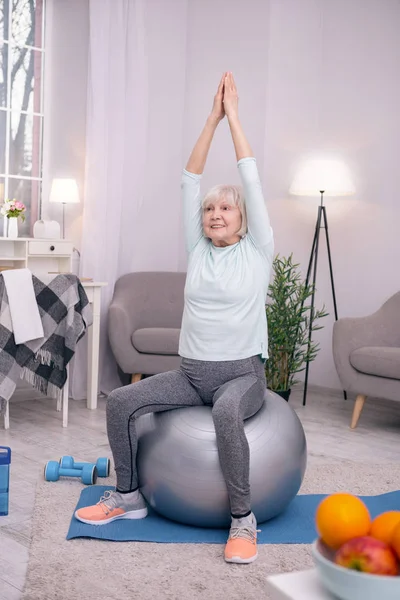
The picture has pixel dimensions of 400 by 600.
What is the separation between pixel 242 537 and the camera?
2137mm

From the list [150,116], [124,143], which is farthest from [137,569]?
[150,116]

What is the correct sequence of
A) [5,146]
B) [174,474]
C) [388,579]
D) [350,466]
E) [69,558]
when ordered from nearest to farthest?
1. [388,579]
2. [69,558]
3. [174,474]
4. [350,466]
5. [5,146]

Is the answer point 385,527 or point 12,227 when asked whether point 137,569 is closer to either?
point 385,527

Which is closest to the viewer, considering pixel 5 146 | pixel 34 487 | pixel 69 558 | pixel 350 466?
pixel 69 558

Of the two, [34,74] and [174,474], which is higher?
[34,74]

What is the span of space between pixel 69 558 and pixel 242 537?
0.48 metres

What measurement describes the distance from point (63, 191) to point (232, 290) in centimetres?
222

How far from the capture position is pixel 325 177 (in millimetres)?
4348

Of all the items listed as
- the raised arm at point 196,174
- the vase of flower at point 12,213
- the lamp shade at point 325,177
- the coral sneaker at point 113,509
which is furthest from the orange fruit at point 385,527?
the lamp shade at point 325,177

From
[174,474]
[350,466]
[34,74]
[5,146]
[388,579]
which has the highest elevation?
[34,74]

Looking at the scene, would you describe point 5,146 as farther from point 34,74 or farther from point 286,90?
point 286,90

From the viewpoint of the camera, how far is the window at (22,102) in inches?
175

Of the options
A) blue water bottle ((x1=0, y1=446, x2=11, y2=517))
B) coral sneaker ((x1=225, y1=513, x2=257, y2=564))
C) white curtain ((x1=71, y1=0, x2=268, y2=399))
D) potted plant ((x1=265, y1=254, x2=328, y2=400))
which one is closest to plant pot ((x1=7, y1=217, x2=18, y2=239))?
white curtain ((x1=71, y1=0, x2=268, y2=399))

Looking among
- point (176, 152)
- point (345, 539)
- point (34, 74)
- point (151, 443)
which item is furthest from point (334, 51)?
point (345, 539)
